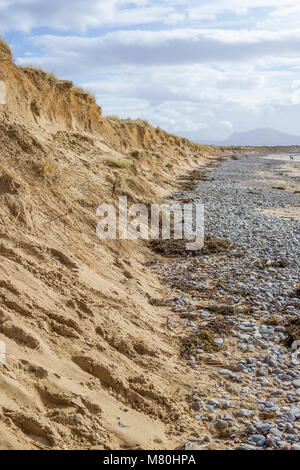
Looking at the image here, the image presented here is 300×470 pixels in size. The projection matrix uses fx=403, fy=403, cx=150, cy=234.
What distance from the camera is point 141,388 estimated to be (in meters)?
4.42

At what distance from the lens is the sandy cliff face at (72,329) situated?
3.66 meters

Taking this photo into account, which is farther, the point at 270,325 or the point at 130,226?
the point at 130,226

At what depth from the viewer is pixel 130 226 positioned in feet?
35.6

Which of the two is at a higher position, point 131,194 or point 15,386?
point 131,194

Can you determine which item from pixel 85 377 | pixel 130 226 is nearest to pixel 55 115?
pixel 130 226

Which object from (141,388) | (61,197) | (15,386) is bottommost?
(141,388)

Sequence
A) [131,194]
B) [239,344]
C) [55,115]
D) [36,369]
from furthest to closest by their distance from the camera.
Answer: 1. [55,115]
2. [131,194]
3. [239,344]
4. [36,369]

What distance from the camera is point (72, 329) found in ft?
15.7

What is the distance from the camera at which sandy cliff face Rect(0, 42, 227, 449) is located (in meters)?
3.66

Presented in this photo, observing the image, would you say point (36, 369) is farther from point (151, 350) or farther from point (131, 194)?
point (131, 194)
